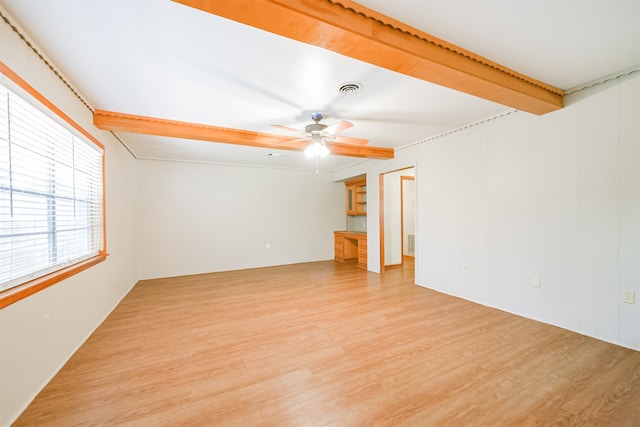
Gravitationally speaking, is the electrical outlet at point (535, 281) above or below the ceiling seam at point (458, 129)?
below

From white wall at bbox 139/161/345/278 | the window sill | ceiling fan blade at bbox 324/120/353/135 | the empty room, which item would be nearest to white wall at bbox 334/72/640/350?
the empty room

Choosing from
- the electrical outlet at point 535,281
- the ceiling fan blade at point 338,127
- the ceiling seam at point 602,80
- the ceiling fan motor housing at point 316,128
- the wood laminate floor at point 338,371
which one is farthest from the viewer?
the ceiling fan motor housing at point 316,128

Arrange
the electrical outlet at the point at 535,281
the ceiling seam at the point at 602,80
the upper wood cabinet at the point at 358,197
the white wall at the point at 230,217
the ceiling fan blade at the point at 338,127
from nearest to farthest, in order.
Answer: the ceiling seam at the point at 602,80 < the ceiling fan blade at the point at 338,127 < the electrical outlet at the point at 535,281 < the white wall at the point at 230,217 < the upper wood cabinet at the point at 358,197

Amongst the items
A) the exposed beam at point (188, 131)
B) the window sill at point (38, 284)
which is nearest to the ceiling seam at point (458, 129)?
the exposed beam at point (188, 131)

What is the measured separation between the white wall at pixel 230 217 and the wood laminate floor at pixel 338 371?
79.3 inches

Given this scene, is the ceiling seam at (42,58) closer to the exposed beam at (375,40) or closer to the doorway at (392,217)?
the exposed beam at (375,40)

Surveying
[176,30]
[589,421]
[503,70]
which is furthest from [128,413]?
[503,70]

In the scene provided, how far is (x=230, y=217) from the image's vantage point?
566 cm

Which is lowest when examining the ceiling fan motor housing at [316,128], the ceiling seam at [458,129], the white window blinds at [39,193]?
the white window blinds at [39,193]

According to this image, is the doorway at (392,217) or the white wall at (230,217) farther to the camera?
the doorway at (392,217)

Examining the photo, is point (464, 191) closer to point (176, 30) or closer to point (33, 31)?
point (176, 30)

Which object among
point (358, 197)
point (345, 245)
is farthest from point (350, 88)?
point (345, 245)

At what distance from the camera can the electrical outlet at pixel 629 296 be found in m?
2.18

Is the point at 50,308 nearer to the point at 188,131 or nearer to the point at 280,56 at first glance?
the point at 188,131
